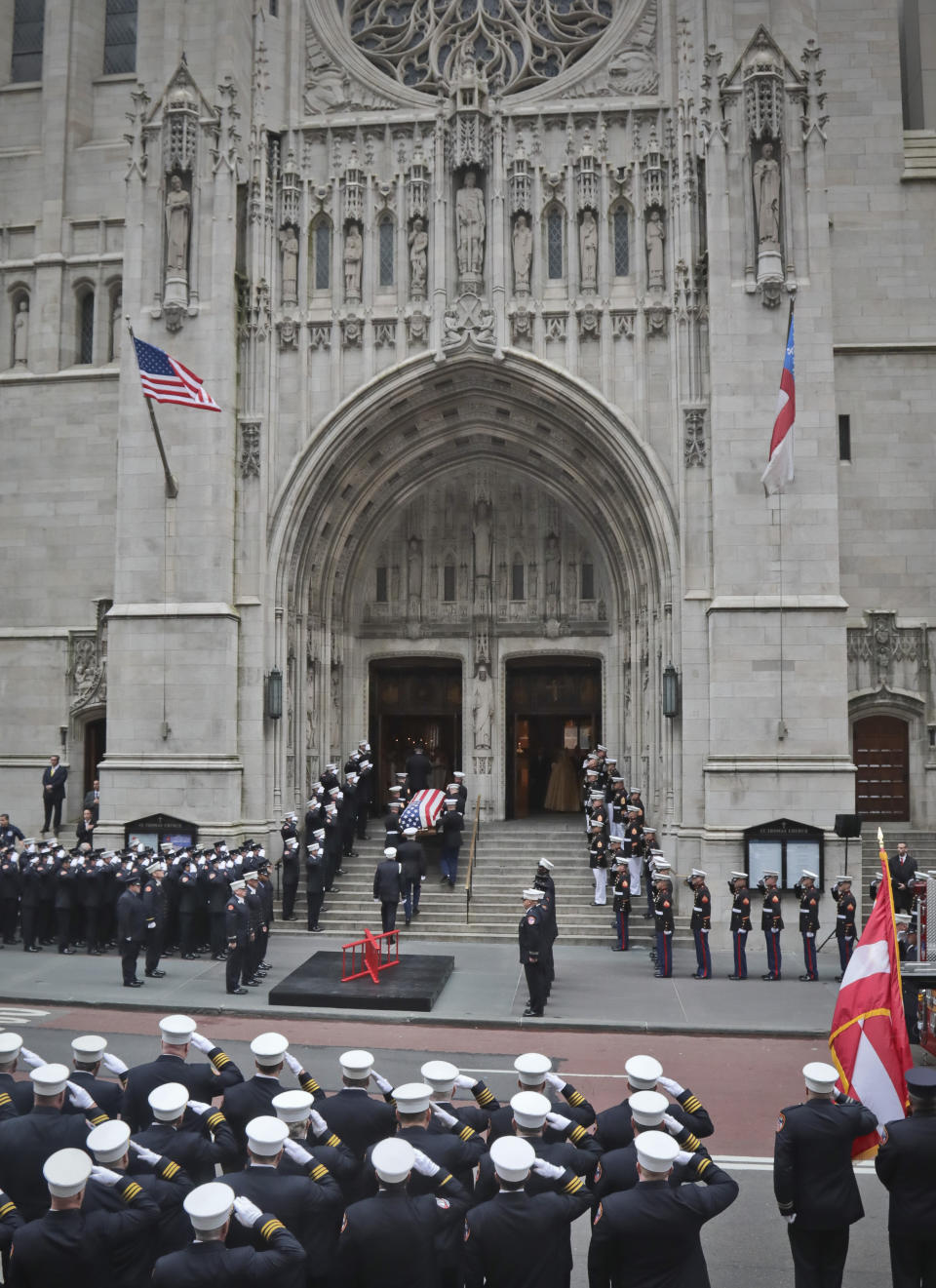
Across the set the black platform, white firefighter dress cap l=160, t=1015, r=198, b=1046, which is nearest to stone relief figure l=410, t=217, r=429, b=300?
the black platform

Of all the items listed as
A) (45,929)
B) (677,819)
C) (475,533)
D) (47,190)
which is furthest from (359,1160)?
(47,190)

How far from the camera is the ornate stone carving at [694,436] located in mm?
23625

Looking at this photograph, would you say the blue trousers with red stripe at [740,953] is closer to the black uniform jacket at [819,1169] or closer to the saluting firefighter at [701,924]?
the saluting firefighter at [701,924]

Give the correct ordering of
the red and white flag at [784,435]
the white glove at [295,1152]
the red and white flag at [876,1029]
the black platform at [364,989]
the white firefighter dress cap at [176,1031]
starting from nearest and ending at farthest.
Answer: the white glove at [295,1152], the white firefighter dress cap at [176,1031], the red and white flag at [876,1029], the black platform at [364,989], the red and white flag at [784,435]

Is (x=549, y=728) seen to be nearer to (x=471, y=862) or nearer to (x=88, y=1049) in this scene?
(x=471, y=862)

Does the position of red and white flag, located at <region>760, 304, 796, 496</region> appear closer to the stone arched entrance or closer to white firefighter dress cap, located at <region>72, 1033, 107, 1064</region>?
the stone arched entrance

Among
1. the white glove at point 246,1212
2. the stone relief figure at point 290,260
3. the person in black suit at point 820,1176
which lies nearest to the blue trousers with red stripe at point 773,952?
the person in black suit at point 820,1176

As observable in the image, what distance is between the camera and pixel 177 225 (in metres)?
24.7

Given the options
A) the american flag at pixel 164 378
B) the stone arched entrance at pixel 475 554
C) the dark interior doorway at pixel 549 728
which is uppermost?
the american flag at pixel 164 378

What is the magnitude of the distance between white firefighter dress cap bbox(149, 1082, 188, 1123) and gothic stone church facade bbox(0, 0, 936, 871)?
54.3ft

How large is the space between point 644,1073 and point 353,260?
22148mm

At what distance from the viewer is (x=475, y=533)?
28.3 meters

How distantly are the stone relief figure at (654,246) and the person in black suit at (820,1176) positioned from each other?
20546mm

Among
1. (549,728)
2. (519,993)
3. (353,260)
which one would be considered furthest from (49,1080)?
(549,728)
